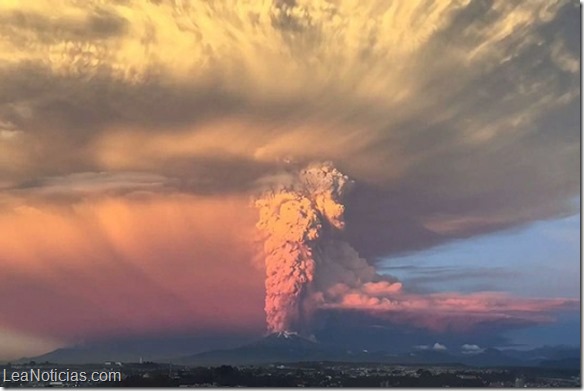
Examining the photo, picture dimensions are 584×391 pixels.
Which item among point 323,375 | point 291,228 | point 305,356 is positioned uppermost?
point 291,228

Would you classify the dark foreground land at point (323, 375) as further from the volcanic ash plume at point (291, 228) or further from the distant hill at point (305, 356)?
the volcanic ash plume at point (291, 228)

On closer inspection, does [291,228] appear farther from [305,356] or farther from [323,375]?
[323,375]

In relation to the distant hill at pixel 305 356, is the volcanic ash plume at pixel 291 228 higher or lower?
higher

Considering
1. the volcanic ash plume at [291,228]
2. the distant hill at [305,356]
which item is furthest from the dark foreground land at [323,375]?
the volcanic ash plume at [291,228]

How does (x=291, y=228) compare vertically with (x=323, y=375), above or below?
above

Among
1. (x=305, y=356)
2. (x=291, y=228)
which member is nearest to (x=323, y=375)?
(x=305, y=356)
